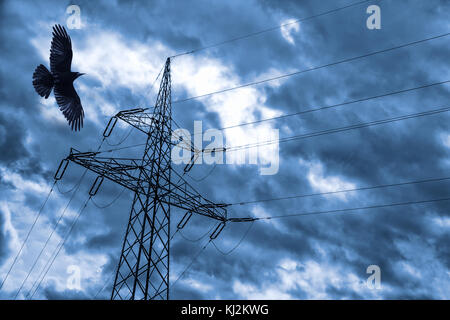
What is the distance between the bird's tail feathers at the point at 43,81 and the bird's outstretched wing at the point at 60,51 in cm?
39

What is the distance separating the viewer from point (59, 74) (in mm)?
21812

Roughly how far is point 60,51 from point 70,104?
2.87m

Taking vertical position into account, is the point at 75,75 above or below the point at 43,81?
above

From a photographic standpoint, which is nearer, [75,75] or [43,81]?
[43,81]

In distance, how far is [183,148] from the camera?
82.4ft

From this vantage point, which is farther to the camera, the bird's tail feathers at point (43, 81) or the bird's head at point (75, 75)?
the bird's head at point (75, 75)

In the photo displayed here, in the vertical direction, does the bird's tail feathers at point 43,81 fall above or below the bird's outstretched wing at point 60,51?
below

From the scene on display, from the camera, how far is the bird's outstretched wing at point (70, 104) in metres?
22.2

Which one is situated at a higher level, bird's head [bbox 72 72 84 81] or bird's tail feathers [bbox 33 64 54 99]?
bird's head [bbox 72 72 84 81]

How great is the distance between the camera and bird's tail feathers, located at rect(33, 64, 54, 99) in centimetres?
2142

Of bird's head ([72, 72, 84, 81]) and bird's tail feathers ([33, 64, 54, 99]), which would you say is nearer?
bird's tail feathers ([33, 64, 54, 99])
